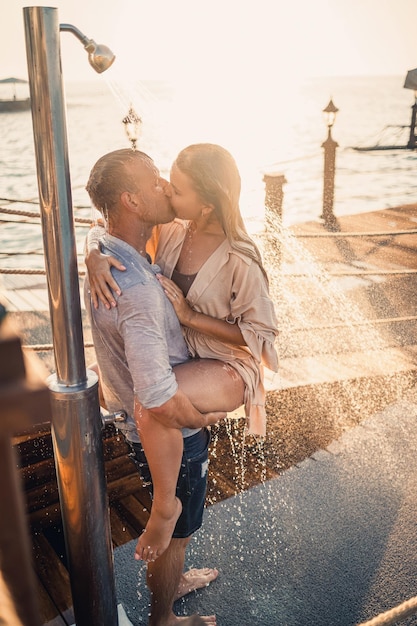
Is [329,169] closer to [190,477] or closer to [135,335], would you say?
[190,477]

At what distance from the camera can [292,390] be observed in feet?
13.0

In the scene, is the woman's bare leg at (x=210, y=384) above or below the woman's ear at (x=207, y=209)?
below

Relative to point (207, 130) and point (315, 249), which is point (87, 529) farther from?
point (207, 130)

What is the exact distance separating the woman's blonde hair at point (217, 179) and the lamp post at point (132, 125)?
1901 millimetres

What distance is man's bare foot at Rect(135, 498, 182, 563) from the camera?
1871 mm

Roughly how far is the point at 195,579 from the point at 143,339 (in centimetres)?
134

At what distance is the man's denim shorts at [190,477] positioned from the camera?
2.01m

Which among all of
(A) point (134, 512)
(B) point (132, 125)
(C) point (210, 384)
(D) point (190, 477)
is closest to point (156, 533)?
(D) point (190, 477)

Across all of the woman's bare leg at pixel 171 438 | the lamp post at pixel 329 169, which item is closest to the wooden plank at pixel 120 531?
the woman's bare leg at pixel 171 438

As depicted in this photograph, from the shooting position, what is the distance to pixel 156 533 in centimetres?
188

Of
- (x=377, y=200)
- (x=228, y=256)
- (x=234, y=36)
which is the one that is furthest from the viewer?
(x=234, y=36)

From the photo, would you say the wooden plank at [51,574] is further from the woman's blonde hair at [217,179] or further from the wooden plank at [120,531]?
the woman's blonde hair at [217,179]

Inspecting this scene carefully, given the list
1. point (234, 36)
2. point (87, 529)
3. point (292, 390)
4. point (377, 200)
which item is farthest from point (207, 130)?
point (87, 529)

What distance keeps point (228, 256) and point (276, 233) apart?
23.2 ft
